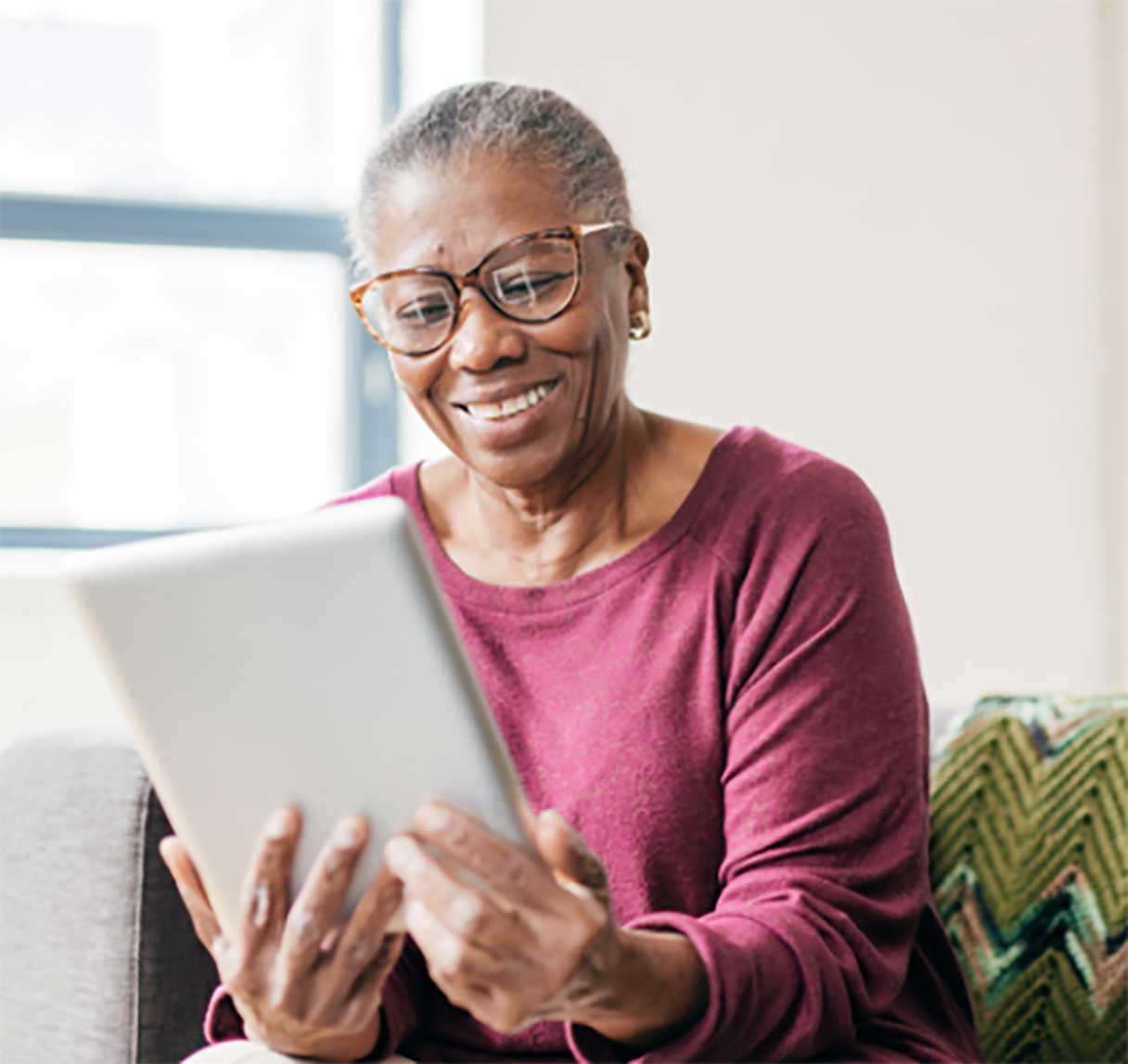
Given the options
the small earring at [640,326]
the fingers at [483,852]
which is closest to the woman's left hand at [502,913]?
the fingers at [483,852]

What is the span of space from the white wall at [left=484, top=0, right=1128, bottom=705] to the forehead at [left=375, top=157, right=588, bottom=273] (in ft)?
4.43

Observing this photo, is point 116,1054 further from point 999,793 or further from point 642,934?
point 999,793

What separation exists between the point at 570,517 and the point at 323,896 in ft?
1.75

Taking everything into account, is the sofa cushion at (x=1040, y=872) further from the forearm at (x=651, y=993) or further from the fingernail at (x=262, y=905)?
the fingernail at (x=262, y=905)

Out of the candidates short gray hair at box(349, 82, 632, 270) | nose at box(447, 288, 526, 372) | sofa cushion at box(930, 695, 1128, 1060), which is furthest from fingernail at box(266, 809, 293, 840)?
sofa cushion at box(930, 695, 1128, 1060)

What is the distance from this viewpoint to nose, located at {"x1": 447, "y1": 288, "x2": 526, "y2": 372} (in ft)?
4.25

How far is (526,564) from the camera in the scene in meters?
1.45

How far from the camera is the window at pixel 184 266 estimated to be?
2953 millimetres

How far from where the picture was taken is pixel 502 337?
1.29m

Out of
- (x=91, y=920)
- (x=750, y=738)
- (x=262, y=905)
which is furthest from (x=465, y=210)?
(x=91, y=920)

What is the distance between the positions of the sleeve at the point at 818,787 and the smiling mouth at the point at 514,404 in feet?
0.66

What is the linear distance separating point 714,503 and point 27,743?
653 mm

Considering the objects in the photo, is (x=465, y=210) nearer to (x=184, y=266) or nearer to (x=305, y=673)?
(x=305, y=673)

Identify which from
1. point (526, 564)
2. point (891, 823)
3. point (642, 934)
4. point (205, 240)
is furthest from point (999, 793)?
point (205, 240)
